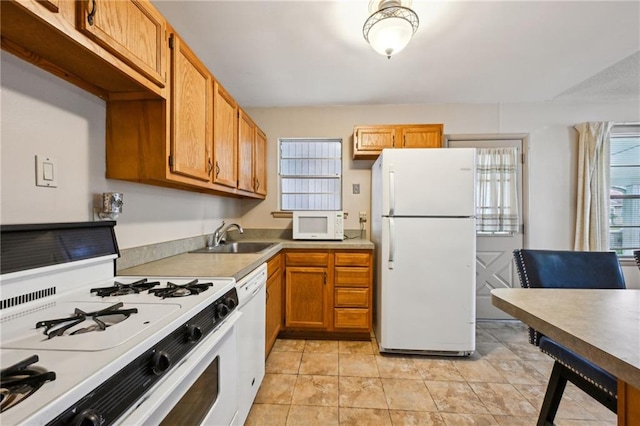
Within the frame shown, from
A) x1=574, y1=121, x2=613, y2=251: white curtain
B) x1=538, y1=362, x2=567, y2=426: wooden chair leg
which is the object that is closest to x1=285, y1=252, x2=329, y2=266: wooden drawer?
x1=538, y1=362, x2=567, y2=426: wooden chair leg

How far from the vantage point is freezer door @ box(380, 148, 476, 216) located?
2.15 m

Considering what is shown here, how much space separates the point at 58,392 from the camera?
0.46 m

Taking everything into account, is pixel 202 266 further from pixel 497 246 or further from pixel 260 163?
pixel 497 246

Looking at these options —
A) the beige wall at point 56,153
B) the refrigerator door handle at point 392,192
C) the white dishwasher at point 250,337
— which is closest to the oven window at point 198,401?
the white dishwasher at point 250,337

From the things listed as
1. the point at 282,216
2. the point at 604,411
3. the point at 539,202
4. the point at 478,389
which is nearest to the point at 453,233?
the point at 478,389

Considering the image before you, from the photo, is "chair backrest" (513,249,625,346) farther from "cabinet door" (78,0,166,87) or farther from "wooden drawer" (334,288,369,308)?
"cabinet door" (78,0,166,87)

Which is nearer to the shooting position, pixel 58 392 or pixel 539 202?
pixel 58 392

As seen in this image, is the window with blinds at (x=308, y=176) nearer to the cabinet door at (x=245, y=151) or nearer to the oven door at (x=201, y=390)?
the cabinet door at (x=245, y=151)

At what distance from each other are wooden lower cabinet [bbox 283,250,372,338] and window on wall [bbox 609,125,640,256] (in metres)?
2.91

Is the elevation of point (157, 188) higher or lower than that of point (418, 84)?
lower

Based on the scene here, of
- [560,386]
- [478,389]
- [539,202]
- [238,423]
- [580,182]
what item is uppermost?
[580,182]

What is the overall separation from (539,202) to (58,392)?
12.8ft

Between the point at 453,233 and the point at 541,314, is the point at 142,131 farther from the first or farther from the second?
the point at 453,233

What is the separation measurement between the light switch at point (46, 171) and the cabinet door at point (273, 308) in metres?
1.38
